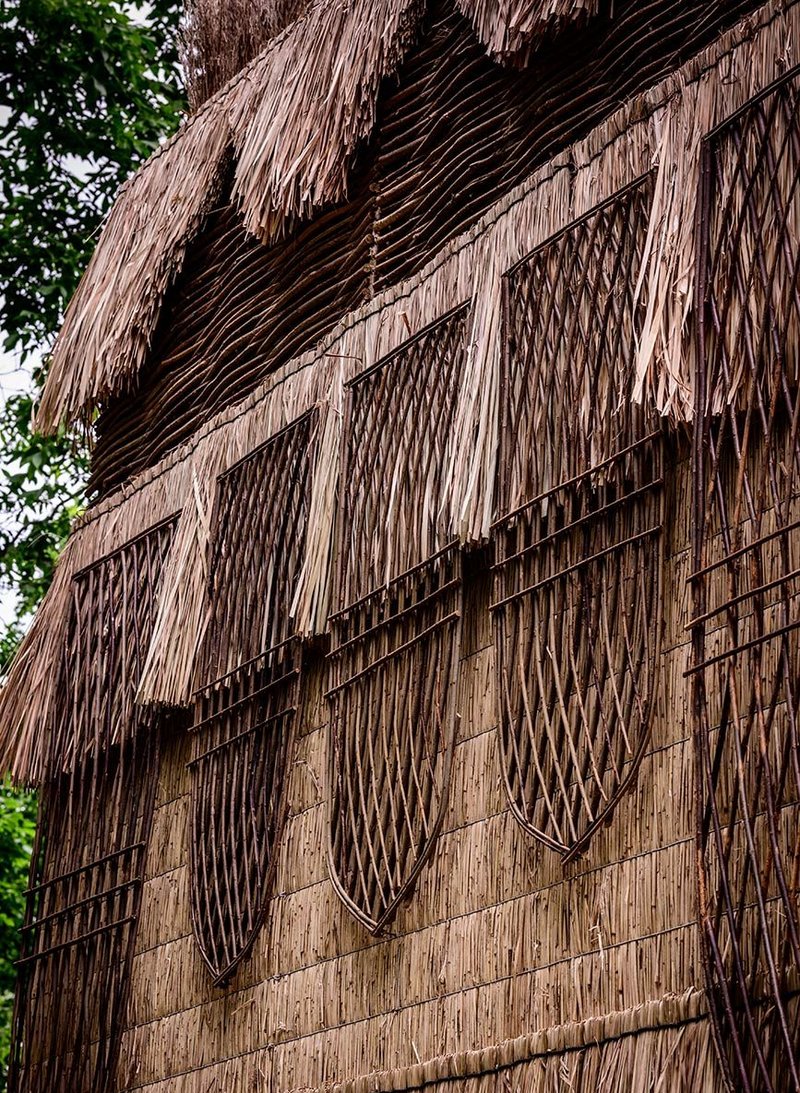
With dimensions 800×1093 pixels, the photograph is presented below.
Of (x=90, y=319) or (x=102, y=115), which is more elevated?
(x=102, y=115)

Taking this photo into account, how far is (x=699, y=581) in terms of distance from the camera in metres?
2.79

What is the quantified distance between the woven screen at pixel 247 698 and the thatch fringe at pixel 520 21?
1.05 metres

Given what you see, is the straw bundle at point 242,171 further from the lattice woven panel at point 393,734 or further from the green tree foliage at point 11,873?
the green tree foliage at point 11,873

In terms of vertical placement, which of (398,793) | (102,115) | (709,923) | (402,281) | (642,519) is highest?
(102,115)

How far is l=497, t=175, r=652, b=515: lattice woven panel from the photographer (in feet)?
10.6

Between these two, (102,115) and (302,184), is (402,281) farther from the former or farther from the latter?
(102,115)

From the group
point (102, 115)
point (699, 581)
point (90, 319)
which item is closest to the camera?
point (699, 581)

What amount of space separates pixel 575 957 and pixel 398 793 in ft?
2.41

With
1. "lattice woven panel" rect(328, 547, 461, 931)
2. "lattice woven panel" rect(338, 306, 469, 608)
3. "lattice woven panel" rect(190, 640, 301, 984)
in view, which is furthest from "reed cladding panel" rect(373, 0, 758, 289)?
"lattice woven panel" rect(190, 640, 301, 984)

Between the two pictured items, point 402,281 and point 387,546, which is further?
point 402,281

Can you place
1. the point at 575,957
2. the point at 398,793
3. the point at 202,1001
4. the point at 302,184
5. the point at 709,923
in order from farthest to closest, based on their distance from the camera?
the point at 302,184, the point at 202,1001, the point at 398,793, the point at 575,957, the point at 709,923

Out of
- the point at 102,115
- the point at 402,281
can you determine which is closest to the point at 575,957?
the point at 402,281

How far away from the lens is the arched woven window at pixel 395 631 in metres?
3.57

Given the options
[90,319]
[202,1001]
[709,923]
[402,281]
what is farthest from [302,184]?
[709,923]
